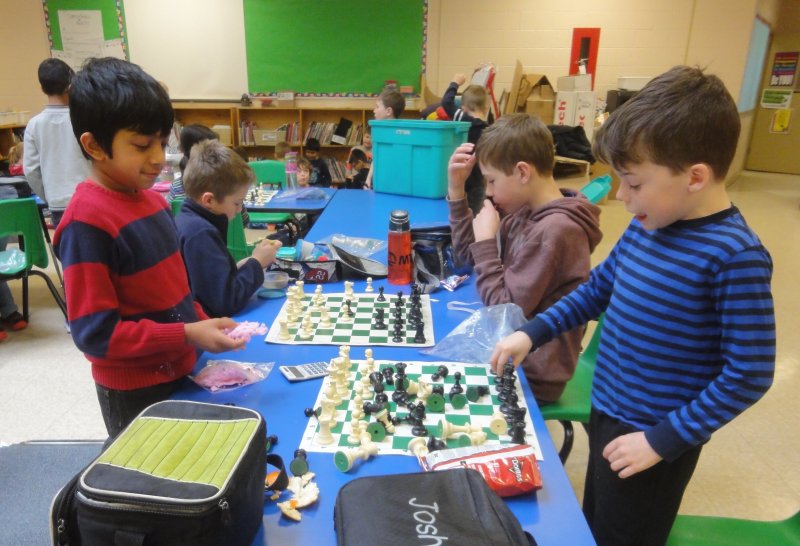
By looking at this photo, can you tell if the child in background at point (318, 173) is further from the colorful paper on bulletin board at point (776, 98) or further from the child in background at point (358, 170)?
the colorful paper on bulletin board at point (776, 98)

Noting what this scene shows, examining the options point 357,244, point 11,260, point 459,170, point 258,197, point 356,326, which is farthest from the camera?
point 258,197

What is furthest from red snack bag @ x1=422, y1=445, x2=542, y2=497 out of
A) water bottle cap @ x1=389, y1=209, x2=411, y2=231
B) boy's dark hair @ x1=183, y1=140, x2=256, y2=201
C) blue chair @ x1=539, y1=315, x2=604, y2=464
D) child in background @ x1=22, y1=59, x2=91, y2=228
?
child in background @ x1=22, y1=59, x2=91, y2=228

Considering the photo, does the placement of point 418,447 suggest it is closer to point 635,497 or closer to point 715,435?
point 635,497

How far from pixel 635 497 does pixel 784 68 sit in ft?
31.5

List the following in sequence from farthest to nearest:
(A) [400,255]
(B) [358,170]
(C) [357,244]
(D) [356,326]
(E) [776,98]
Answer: (E) [776,98], (B) [358,170], (C) [357,244], (A) [400,255], (D) [356,326]

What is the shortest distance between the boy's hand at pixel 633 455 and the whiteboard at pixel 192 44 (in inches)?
241

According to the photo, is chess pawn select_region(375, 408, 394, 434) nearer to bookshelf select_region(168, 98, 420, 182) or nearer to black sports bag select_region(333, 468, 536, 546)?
black sports bag select_region(333, 468, 536, 546)

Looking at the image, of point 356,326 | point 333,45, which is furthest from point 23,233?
point 333,45

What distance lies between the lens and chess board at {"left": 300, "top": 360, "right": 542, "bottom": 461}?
3.26ft

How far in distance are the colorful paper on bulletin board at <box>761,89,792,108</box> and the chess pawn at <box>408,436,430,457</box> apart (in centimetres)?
991

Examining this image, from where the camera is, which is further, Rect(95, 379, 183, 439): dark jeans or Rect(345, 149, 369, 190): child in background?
Rect(345, 149, 369, 190): child in background

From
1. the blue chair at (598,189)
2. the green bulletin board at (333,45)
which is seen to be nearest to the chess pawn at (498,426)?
the blue chair at (598,189)

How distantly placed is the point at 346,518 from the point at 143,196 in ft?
2.86

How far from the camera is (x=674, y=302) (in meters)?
1.01
